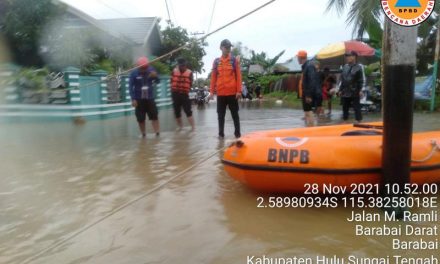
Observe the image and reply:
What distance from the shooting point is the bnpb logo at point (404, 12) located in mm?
3664

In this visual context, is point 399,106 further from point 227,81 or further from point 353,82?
point 353,82

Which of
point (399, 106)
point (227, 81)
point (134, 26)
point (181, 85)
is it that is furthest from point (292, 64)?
point (399, 106)

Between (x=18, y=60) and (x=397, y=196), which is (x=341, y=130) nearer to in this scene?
(x=397, y=196)

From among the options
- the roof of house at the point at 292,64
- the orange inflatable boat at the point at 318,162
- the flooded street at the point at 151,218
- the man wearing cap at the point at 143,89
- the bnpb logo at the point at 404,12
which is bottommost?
the flooded street at the point at 151,218

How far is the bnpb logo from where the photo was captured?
3664 mm

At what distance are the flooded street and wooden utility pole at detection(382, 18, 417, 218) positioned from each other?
1.26ft

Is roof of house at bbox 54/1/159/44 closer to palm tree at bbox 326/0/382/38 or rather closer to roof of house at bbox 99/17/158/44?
roof of house at bbox 99/17/158/44

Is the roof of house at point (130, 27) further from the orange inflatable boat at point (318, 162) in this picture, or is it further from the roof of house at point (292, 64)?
the orange inflatable boat at point (318, 162)

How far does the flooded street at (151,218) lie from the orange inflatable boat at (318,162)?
9.3 inches

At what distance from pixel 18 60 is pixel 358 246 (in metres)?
13.7

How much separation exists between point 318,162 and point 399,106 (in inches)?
30.2

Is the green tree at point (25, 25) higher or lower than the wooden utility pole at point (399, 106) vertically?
higher

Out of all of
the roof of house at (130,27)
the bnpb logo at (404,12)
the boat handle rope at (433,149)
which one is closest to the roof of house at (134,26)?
the roof of house at (130,27)

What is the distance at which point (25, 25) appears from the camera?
542 inches
